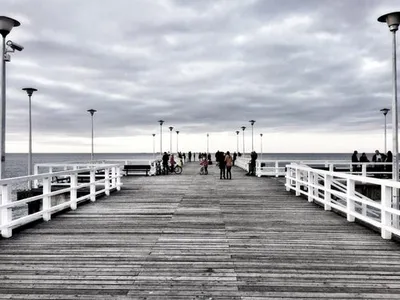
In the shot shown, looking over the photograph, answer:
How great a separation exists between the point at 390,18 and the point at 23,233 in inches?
403

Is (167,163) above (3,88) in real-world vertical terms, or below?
below

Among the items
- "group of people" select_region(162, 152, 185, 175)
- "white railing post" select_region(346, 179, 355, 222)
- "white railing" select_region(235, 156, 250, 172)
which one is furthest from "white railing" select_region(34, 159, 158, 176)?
"white railing post" select_region(346, 179, 355, 222)

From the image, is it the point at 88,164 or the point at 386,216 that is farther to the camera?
the point at 88,164

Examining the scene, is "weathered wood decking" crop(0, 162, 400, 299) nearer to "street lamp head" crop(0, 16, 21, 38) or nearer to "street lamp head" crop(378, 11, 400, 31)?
"street lamp head" crop(0, 16, 21, 38)

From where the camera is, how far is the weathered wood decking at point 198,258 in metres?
4.54

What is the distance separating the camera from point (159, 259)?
5809 mm

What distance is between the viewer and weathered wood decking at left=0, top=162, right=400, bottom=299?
454cm

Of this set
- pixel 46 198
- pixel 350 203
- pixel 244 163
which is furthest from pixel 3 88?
pixel 244 163

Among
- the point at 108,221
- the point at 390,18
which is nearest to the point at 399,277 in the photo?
the point at 108,221

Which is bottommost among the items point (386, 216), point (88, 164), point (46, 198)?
point (386, 216)

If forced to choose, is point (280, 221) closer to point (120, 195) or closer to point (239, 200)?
point (239, 200)

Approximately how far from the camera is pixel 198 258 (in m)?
5.84

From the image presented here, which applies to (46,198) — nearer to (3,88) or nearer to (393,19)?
(3,88)

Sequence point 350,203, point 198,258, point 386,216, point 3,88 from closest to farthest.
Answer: point 198,258
point 386,216
point 350,203
point 3,88
